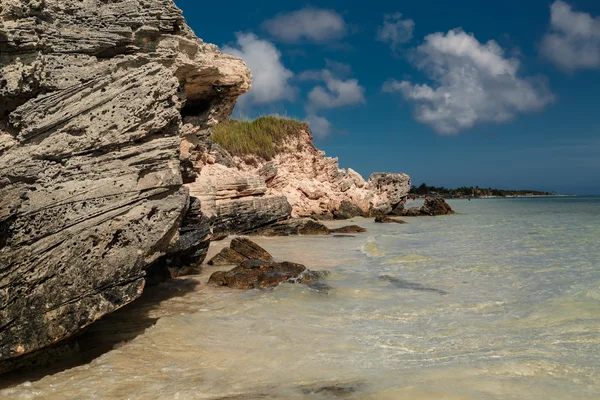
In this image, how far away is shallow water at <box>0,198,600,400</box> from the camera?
140 inches

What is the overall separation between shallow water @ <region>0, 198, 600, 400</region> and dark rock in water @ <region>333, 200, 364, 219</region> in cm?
1469

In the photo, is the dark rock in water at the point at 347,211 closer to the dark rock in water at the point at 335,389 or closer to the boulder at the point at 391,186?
the boulder at the point at 391,186

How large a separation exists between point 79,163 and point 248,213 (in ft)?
32.2

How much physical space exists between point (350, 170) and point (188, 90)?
19.1 m

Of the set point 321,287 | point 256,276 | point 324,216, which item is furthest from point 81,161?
point 324,216

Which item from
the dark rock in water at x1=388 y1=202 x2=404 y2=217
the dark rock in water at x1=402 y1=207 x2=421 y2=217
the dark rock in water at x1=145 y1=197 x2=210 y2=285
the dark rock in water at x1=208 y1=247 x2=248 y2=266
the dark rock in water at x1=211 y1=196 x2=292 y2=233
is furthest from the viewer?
the dark rock in water at x1=388 y1=202 x2=404 y2=217

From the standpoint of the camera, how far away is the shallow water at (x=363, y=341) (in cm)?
355

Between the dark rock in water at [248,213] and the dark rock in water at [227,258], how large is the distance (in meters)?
3.33

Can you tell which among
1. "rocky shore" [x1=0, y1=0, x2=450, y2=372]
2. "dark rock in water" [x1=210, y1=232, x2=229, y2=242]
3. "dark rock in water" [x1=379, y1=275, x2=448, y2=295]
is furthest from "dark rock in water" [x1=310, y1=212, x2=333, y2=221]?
"rocky shore" [x1=0, y1=0, x2=450, y2=372]

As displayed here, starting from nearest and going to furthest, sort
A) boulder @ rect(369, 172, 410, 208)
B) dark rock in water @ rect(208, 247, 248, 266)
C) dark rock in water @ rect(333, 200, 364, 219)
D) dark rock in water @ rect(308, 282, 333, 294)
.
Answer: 1. dark rock in water @ rect(308, 282, 333, 294)
2. dark rock in water @ rect(208, 247, 248, 266)
3. dark rock in water @ rect(333, 200, 364, 219)
4. boulder @ rect(369, 172, 410, 208)

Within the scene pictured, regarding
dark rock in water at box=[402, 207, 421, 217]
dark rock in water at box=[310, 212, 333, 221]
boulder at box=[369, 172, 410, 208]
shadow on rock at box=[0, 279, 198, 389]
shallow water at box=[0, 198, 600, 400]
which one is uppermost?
boulder at box=[369, 172, 410, 208]

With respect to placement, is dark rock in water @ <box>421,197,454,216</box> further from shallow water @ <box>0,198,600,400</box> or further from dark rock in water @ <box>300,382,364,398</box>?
dark rock in water @ <box>300,382,364,398</box>

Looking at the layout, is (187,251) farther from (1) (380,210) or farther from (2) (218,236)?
(1) (380,210)

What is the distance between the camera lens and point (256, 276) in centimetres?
757
